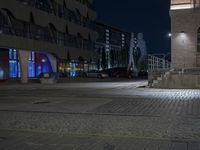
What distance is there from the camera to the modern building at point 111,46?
10221 cm

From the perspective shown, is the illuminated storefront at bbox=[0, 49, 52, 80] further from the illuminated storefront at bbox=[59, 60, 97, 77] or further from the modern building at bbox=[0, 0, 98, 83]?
the illuminated storefront at bbox=[59, 60, 97, 77]

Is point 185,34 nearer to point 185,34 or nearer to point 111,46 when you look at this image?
point 185,34

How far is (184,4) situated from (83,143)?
2475cm

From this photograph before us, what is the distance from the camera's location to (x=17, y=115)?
12477 millimetres

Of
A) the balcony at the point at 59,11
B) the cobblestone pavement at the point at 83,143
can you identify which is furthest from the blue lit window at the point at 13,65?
the cobblestone pavement at the point at 83,143

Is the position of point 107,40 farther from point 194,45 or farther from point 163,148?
point 163,148

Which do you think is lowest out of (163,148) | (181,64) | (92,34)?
(163,148)

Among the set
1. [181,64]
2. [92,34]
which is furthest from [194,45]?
[92,34]

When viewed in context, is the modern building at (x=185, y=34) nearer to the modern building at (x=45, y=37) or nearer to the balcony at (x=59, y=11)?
the modern building at (x=45, y=37)

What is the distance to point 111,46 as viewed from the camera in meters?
Answer: 145

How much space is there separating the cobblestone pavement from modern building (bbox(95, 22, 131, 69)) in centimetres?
8297

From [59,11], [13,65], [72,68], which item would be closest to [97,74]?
[72,68]

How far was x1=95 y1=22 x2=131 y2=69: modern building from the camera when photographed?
102 m

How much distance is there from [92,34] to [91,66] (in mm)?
6218
